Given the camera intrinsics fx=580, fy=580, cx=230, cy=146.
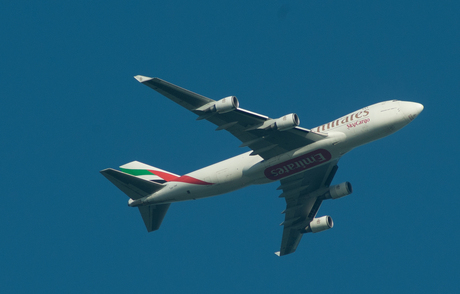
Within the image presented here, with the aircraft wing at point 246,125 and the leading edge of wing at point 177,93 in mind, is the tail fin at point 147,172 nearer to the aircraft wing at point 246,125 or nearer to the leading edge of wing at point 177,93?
the aircraft wing at point 246,125

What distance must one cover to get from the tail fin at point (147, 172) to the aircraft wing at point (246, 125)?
31.7ft

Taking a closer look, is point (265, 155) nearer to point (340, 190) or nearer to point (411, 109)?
point (340, 190)

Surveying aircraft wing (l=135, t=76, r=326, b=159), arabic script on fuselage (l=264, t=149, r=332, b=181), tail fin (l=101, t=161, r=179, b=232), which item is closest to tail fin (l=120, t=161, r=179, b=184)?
tail fin (l=101, t=161, r=179, b=232)

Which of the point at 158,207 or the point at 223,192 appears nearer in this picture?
the point at 223,192

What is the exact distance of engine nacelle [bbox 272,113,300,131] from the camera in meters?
46.9

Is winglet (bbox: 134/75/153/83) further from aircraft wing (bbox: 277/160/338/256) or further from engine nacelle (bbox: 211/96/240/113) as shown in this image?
aircraft wing (bbox: 277/160/338/256)

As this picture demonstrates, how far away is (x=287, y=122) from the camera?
4703cm

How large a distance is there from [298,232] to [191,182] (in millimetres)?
14364

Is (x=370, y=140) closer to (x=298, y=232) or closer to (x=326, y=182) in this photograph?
(x=326, y=182)

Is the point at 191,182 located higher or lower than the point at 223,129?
lower

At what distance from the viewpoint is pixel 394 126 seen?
4822 cm

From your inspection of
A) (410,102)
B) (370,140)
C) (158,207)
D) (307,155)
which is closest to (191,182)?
(158,207)

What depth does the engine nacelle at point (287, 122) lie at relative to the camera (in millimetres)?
46938

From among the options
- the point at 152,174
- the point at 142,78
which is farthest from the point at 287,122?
the point at 152,174
